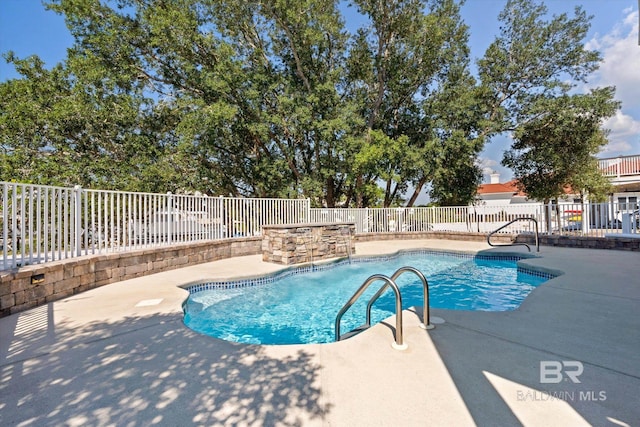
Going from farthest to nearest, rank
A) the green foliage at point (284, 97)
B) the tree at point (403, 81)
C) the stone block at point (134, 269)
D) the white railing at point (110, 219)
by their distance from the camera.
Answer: the tree at point (403, 81) < the green foliage at point (284, 97) < the stone block at point (134, 269) < the white railing at point (110, 219)

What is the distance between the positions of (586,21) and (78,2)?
24221 millimetres

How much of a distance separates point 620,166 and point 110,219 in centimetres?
2605

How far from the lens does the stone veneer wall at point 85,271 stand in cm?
396

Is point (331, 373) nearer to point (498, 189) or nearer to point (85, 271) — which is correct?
point (85, 271)

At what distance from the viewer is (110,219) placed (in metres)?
5.83

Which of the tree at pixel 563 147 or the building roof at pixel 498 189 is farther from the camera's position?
the building roof at pixel 498 189

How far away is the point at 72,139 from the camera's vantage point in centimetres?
1277

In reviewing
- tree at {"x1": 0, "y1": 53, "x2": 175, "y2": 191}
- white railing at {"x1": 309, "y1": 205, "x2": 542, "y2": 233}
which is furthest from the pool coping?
tree at {"x1": 0, "y1": 53, "x2": 175, "y2": 191}

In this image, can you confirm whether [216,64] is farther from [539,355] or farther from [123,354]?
[539,355]

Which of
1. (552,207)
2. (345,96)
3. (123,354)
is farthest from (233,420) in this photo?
(345,96)

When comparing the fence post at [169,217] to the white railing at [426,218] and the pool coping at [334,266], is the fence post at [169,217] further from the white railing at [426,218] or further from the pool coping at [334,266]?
the white railing at [426,218]

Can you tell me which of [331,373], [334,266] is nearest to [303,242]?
[334,266]

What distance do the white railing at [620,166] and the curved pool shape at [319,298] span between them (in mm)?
15710

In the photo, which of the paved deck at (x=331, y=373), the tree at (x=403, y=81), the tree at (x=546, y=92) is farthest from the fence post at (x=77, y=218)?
the tree at (x=546, y=92)
